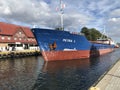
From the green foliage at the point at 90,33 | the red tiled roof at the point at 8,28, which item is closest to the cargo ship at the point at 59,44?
the red tiled roof at the point at 8,28

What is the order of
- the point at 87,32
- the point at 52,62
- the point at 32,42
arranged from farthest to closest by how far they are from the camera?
1. the point at 87,32
2. the point at 32,42
3. the point at 52,62

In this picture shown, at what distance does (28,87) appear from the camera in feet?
52.9

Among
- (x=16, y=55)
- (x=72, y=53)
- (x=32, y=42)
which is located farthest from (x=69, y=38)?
(x=32, y=42)

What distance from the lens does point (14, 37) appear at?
6519cm

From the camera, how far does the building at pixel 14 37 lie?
60.7m

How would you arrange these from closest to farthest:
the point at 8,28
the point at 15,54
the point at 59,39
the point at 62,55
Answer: the point at 59,39 < the point at 62,55 < the point at 15,54 < the point at 8,28

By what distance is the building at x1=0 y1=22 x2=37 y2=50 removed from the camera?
60.7 metres

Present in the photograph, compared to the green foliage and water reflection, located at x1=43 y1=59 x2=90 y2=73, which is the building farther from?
the green foliage

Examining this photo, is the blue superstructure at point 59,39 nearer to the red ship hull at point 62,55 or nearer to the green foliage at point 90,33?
the red ship hull at point 62,55

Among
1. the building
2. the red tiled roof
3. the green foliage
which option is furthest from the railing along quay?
the green foliage

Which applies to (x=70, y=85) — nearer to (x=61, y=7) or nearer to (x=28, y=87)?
(x=28, y=87)

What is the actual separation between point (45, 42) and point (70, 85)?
17.4 m

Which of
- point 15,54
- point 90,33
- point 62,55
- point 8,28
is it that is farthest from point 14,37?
point 90,33

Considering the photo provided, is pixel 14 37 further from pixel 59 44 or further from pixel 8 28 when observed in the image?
pixel 59 44
